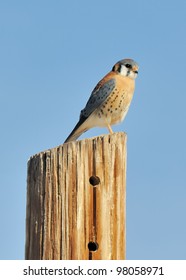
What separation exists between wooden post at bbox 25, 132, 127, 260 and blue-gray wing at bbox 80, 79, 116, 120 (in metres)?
5.10

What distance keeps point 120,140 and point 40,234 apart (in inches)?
39.6

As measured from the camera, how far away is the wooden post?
4543 millimetres

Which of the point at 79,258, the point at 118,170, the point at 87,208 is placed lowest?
the point at 79,258

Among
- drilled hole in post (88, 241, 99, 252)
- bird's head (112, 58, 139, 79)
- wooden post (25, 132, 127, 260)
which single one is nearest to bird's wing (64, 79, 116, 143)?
bird's head (112, 58, 139, 79)

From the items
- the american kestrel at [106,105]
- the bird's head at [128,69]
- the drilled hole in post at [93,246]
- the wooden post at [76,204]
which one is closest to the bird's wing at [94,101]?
the american kestrel at [106,105]

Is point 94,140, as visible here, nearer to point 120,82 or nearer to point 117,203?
point 117,203

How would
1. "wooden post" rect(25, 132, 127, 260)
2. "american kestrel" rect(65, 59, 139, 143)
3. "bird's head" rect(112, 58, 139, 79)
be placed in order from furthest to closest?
"bird's head" rect(112, 58, 139, 79), "american kestrel" rect(65, 59, 139, 143), "wooden post" rect(25, 132, 127, 260)

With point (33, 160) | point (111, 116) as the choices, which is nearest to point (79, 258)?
point (33, 160)

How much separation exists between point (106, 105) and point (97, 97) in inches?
8.3

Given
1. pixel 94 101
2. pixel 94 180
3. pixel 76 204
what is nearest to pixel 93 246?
pixel 76 204

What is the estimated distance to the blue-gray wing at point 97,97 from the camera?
391 inches

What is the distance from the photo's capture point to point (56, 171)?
4.57 meters

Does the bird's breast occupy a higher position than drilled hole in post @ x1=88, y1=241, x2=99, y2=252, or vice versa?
the bird's breast

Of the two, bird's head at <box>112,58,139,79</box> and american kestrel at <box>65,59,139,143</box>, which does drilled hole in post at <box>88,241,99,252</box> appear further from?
bird's head at <box>112,58,139,79</box>
